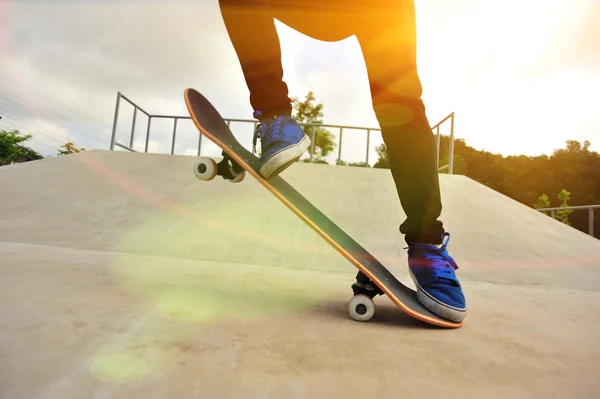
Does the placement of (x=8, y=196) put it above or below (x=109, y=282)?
above

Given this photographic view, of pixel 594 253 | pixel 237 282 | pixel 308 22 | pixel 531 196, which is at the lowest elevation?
pixel 237 282

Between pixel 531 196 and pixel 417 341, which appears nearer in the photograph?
pixel 417 341

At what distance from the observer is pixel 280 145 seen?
131 cm

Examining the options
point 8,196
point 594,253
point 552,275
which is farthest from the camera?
point 8,196

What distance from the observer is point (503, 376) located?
2.32 ft

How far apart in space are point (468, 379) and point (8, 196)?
445 cm

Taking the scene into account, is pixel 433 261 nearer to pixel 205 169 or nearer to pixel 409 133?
pixel 409 133

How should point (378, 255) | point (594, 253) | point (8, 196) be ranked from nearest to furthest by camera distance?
point (378, 255), point (594, 253), point (8, 196)

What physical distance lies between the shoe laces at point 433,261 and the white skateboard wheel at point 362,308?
224 millimetres

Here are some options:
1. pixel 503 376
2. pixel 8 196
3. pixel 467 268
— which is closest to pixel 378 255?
pixel 467 268

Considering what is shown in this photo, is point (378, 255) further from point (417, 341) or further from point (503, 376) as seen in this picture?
point (503, 376)

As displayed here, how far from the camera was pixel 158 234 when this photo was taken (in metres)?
3.01

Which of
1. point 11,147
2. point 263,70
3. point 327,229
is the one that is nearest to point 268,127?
point 263,70

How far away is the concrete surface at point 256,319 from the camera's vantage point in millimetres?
618
